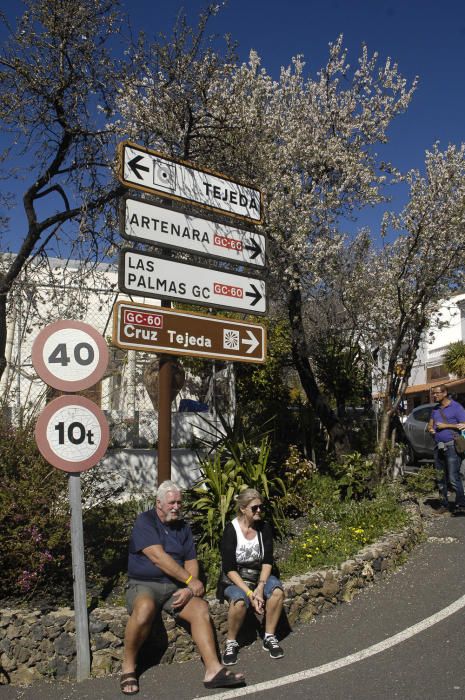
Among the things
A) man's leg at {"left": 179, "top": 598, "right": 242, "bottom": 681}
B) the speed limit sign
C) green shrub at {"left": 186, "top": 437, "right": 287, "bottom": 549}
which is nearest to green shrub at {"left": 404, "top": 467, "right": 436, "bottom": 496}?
green shrub at {"left": 186, "top": 437, "right": 287, "bottom": 549}

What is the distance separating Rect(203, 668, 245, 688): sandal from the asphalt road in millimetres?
51

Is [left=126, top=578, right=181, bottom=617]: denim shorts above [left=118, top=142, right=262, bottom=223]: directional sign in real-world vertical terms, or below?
below

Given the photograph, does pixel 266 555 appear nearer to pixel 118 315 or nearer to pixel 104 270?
pixel 118 315

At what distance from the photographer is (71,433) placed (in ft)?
14.9

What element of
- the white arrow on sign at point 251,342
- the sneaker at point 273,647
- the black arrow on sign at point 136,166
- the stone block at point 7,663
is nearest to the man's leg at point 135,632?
the stone block at point 7,663

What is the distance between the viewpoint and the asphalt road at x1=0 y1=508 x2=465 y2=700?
393 cm

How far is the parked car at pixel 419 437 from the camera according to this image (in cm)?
1542

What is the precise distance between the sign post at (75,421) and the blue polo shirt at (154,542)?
1.23ft

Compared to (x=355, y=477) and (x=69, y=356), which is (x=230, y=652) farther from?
(x=355, y=477)

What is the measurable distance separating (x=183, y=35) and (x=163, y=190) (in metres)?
3.80

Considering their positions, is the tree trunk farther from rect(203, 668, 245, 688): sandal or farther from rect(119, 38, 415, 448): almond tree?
rect(203, 668, 245, 688): sandal

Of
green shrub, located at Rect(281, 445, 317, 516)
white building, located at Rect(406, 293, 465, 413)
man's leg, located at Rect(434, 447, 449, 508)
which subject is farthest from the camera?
white building, located at Rect(406, 293, 465, 413)

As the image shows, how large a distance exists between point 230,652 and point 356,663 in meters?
0.87

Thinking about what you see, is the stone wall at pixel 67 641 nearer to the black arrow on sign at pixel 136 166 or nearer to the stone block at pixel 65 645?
the stone block at pixel 65 645
